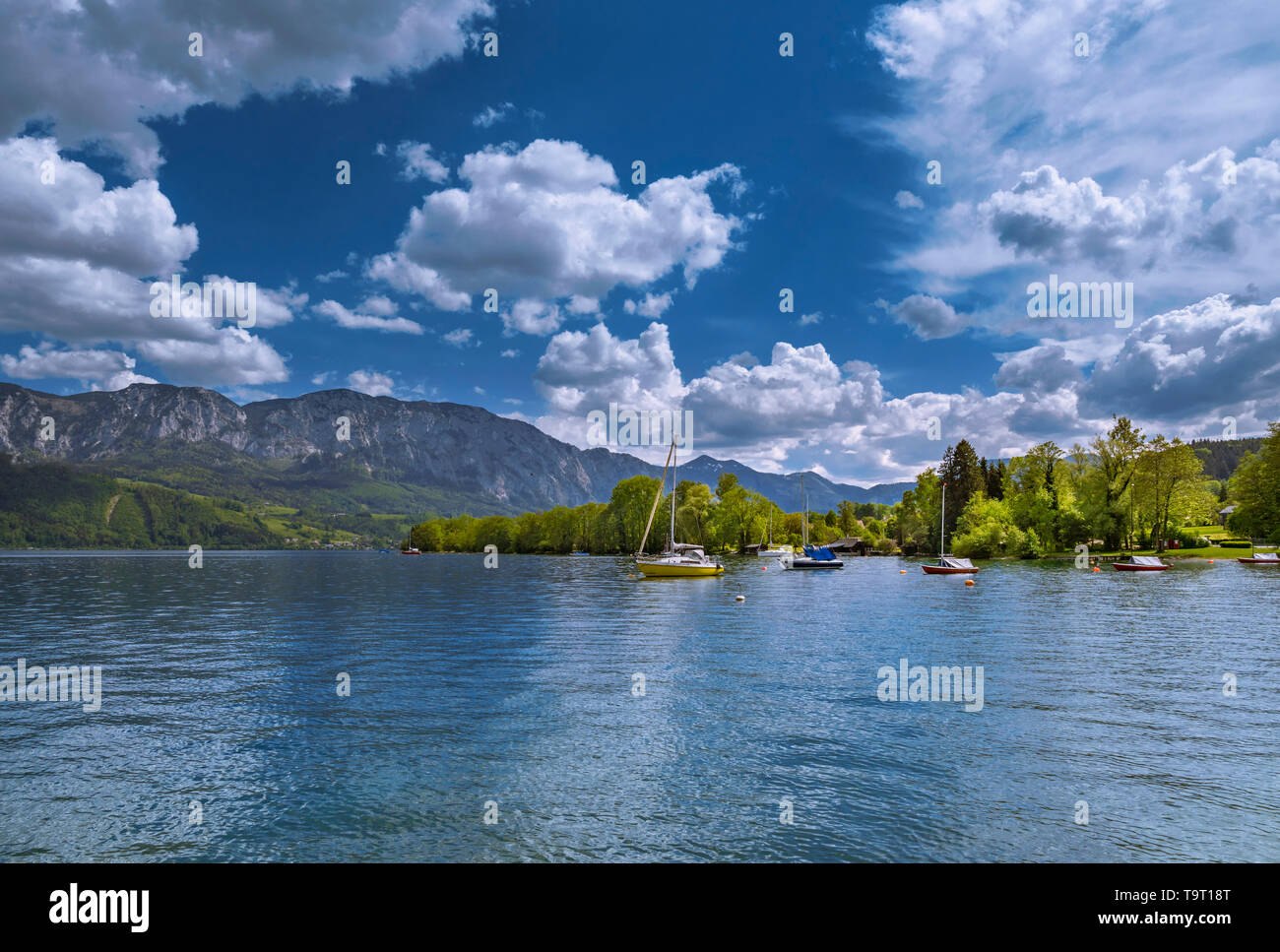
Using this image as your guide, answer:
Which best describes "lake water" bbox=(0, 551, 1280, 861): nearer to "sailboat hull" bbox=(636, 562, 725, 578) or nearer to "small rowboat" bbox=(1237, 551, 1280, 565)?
"sailboat hull" bbox=(636, 562, 725, 578)

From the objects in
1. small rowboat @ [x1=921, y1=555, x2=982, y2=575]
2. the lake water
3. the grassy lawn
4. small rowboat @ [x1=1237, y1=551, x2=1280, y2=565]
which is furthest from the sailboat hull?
small rowboat @ [x1=1237, y1=551, x2=1280, y2=565]

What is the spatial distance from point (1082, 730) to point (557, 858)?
16.4 m

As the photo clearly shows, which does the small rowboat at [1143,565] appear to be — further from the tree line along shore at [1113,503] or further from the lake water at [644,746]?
the lake water at [644,746]

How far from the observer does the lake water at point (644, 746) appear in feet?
43.3

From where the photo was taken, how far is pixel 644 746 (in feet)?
61.9

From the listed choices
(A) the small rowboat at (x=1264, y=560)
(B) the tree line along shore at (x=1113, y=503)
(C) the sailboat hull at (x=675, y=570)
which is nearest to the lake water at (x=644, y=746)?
(C) the sailboat hull at (x=675, y=570)

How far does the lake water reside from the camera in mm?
13211

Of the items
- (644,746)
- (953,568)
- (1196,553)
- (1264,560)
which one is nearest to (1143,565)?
(1264,560)

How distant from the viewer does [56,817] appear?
14.2 meters

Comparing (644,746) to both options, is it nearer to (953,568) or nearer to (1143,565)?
(953,568)

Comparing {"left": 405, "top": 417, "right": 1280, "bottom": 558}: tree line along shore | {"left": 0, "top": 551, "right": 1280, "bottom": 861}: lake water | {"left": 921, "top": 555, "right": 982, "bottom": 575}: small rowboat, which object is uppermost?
{"left": 405, "top": 417, "right": 1280, "bottom": 558}: tree line along shore

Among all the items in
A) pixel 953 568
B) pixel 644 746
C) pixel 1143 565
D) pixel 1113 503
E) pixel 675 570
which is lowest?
pixel 953 568

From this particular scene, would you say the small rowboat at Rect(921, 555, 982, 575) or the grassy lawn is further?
the grassy lawn
